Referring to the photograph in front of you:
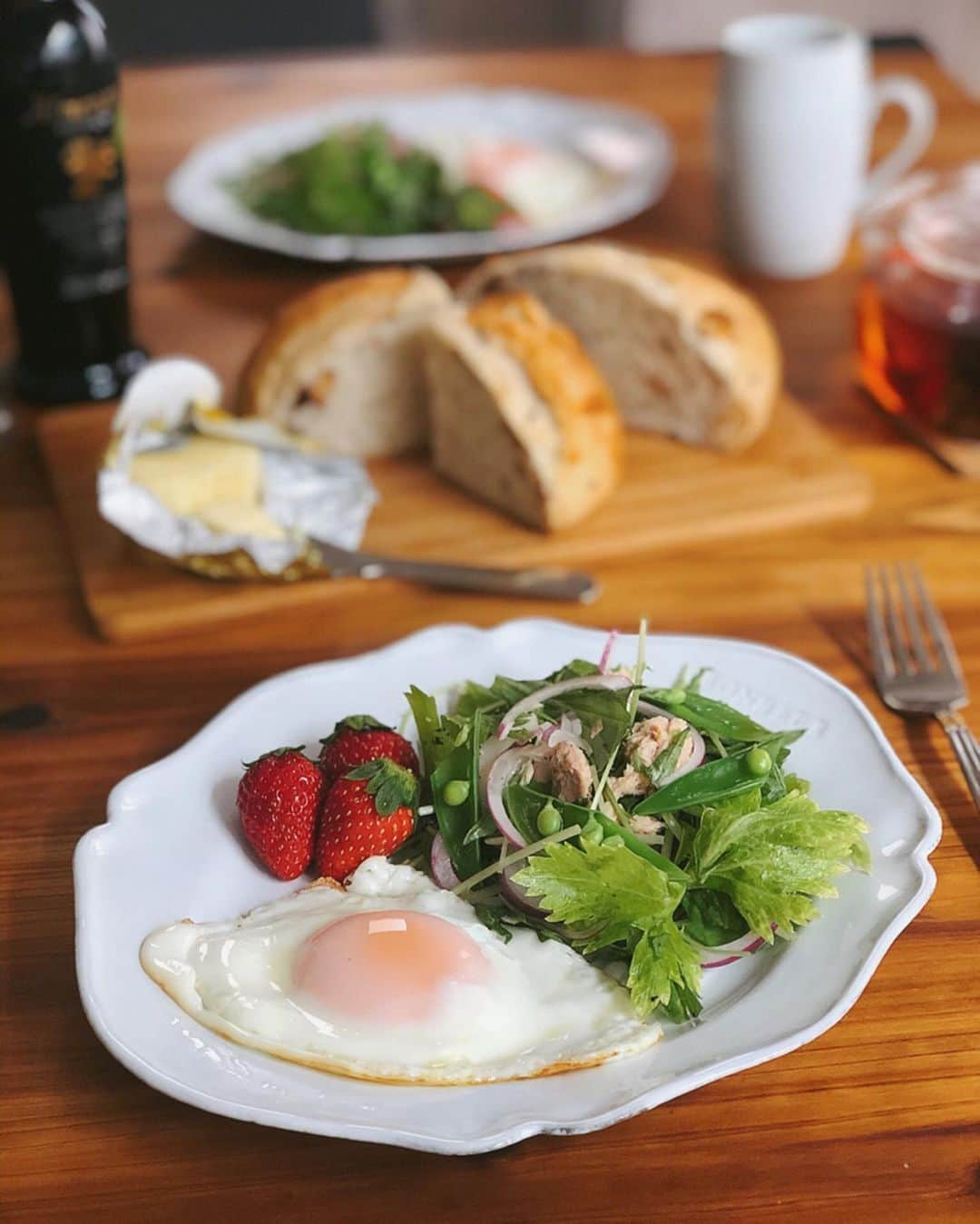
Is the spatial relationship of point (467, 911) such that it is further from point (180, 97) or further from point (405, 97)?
point (180, 97)

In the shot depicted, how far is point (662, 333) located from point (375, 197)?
2.49 ft

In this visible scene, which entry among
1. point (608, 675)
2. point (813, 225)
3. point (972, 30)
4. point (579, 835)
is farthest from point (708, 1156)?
point (972, 30)

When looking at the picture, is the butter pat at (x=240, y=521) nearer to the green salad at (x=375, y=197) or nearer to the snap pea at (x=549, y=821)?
the snap pea at (x=549, y=821)

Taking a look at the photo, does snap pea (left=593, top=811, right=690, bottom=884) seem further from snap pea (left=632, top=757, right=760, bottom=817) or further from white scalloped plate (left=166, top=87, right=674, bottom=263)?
white scalloped plate (left=166, top=87, right=674, bottom=263)

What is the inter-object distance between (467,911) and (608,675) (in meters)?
0.27

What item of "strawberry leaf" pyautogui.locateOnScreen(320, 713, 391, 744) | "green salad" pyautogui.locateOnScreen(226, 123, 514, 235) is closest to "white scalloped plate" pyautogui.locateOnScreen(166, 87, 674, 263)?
"green salad" pyautogui.locateOnScreen(226, 123, 514, 235)

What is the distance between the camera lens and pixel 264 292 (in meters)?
2.69

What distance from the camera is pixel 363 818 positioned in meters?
1.31

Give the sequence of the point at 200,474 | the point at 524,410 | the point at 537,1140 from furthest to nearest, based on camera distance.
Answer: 1. the point at 524,410
2. the point at 200,474
3. the point at 537,1140

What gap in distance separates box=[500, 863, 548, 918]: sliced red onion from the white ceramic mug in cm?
172

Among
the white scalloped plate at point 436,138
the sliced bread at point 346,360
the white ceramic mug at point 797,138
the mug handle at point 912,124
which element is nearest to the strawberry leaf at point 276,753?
the sliced bread at point 346,360

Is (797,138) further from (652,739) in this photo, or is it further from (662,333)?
(652,739)

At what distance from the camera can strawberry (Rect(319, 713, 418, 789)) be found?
1389 mm

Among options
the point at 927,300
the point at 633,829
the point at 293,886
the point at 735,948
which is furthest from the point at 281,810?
the point at 927,300
